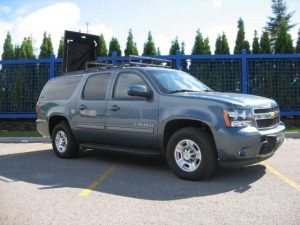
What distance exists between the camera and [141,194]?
587 cm

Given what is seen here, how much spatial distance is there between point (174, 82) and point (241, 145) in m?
1.93

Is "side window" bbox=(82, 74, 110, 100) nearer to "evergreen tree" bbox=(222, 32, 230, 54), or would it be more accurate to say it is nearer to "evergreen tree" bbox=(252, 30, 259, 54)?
"evergreen tree" bbox=(222, 32, 230, 54)

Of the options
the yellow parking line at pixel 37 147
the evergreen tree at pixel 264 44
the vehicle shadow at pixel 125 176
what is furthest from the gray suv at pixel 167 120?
the evergreen tree at pixel 264 44

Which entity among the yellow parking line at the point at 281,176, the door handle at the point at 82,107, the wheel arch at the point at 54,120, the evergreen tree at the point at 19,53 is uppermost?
the evergreen tree at the point at 19,53

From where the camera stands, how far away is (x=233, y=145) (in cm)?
623

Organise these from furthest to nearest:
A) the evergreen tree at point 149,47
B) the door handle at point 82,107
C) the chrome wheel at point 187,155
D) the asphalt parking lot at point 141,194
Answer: the evergreen tree at point 149,47 → the door handle at point 82,107 → the chrome wheel at point 187,155 → the asphalt parking lot at point 141,194

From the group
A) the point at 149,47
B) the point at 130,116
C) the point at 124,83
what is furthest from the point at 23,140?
the point at 149,47

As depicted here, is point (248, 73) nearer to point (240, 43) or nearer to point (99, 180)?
point (240, 43)

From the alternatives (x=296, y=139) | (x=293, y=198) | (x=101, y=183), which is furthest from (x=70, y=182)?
(x=296, y=139)

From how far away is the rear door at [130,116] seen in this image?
716cm

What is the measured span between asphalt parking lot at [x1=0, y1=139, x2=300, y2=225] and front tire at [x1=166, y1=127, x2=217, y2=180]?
0.55 feet

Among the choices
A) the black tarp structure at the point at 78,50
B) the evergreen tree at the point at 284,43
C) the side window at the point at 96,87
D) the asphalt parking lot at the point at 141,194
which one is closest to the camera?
the asphalt parking lot at the point at 141,194

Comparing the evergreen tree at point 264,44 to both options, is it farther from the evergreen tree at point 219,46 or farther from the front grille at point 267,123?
the front grille at point 267,123

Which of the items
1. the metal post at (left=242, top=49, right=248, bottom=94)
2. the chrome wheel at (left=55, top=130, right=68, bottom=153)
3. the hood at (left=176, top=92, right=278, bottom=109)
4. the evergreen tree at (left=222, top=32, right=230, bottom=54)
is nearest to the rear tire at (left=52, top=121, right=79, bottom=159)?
the chrome wheel at (left=55, top=130, right=68, bottom=153)
